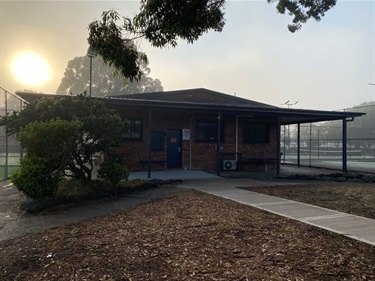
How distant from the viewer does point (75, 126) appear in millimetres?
7906

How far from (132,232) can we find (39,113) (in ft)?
17.1

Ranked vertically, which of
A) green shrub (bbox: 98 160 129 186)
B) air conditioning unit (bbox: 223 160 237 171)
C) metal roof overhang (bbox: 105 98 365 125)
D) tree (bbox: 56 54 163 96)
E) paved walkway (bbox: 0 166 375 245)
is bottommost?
paved walkway (bbox: 0 166 375 245)

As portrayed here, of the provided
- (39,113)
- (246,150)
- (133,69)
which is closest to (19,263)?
(133,69)

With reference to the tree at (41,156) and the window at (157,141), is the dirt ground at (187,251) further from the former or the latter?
the window at (157,141)

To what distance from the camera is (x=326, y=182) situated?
1307cm

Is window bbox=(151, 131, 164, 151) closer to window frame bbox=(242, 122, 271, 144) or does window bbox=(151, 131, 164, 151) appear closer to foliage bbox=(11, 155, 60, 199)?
window frame bbox=(242, 122, 271, 144)

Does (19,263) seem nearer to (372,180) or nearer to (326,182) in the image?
(326,182)

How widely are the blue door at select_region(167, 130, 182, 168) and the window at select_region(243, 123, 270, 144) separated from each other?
3.97 m

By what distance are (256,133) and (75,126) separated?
12430mm

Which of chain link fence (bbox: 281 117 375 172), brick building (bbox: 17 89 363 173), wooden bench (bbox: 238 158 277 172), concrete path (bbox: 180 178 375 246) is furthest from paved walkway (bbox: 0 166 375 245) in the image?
chain link fence (bbox: 281 117 375 172)

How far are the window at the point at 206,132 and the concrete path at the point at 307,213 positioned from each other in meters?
6.05

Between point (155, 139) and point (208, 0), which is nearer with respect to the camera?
point (208, 0)

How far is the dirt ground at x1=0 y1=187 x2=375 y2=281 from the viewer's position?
12.4 feet

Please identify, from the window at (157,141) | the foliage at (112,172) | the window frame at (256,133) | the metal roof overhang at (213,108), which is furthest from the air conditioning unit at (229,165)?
the foliage at (112,172)
